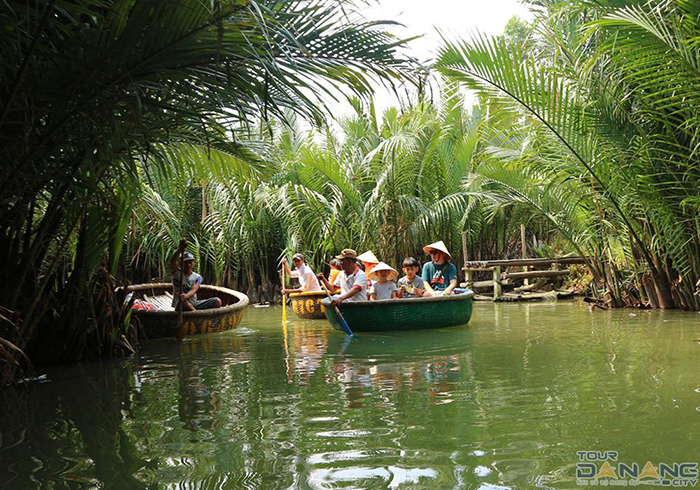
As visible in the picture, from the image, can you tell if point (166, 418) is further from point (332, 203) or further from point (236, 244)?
point (236, 244)

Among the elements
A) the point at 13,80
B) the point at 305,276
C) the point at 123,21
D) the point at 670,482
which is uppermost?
the point at 123,21

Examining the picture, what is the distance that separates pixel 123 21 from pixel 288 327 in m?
7.67

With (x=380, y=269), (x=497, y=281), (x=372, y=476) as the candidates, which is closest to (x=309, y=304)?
(x=380, y=269)

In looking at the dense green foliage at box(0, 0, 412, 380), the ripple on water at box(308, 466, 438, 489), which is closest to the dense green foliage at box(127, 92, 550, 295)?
the dense green foliage at box(0, 0, 412, 380)

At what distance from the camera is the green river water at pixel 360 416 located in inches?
128

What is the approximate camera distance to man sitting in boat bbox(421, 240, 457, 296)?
431 inches

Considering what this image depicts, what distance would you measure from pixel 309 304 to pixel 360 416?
8.37m

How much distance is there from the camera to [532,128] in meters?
11.0

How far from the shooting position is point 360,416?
4.33 metres

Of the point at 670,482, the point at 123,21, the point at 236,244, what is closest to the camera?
the point at 670,482

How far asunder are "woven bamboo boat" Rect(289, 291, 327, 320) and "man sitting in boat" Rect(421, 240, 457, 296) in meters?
2.12

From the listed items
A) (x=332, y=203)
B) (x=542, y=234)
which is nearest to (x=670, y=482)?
(x=332, y=203)

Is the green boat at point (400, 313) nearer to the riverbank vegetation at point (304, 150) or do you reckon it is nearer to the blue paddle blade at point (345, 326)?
the blue paddle blade at point (345, 326)

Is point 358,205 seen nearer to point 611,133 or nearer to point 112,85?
point 611,133
